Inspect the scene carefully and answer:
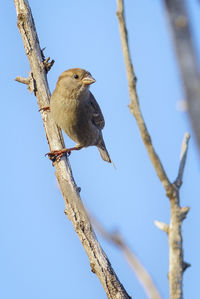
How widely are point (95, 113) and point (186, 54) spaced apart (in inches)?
230

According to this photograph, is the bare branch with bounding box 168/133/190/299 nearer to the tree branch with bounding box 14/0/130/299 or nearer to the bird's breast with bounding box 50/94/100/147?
the tree branch with bounding box 14/0/130/299

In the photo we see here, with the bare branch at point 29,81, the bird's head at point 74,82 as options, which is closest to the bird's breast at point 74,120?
the bird's head at point 74,82

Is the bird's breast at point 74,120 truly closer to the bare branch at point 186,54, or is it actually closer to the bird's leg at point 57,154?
the bird's leg at point 57,154

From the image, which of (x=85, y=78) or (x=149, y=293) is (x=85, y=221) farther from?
(x=149, y=293)

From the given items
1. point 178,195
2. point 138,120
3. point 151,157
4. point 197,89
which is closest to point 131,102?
point 138,120

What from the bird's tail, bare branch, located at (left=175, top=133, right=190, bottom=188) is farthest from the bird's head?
bare branch, located at (left=175, top=133, right=190, bottom=188)

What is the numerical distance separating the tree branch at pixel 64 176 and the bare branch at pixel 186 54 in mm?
2834

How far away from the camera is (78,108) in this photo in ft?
21.5

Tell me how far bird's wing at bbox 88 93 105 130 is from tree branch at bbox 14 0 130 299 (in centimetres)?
112

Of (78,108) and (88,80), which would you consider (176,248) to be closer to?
(88,80)

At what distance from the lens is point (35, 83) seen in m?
5.56

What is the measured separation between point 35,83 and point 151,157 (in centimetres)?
414

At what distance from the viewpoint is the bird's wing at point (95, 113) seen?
22.2 ft

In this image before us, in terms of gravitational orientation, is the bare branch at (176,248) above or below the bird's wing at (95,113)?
below
